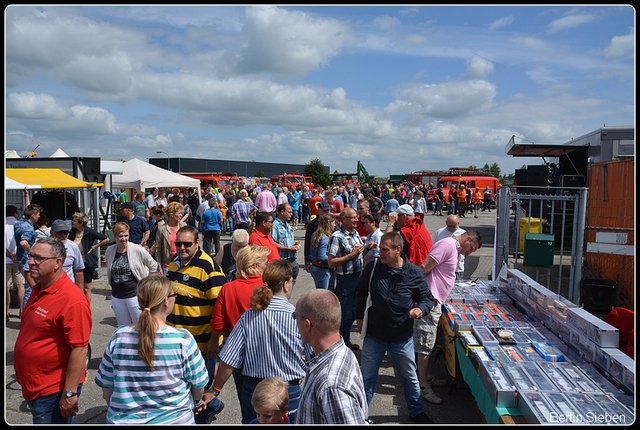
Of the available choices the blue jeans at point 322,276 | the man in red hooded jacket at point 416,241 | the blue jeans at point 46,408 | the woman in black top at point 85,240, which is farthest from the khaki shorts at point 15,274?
the man in red hooded jacket at point 416,241

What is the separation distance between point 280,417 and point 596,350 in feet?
8.40

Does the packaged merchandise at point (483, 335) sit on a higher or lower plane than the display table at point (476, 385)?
higher

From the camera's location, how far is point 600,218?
820 centimetres

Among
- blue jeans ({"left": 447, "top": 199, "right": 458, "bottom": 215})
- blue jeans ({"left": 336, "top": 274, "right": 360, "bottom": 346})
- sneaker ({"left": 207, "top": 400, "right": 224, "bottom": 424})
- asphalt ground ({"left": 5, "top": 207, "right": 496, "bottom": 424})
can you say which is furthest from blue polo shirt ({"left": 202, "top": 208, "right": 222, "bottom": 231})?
blue jeans ({"left": 447, "top": 199, "right": 458, "bottom": 215})

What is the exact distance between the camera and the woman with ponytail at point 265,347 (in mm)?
2689

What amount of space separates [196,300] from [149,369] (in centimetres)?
124

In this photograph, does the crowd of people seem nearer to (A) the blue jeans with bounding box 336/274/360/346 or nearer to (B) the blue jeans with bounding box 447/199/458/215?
(A) the blue jeans with bounding box 336/274/360/346

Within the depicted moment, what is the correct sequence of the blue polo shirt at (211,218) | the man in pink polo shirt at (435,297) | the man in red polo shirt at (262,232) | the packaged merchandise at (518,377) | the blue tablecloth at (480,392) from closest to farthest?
the blue tablecloth at (480,392) → the packaged merchandise at (518,377) → the man in pink polo shirt at (435,297) → the man in red polo shirt at (262,232) → the blue polo shirt at (211,218)

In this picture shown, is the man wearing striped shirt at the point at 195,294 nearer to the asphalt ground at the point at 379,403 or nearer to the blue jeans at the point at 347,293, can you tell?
the asphalt ground at the point at 379,403

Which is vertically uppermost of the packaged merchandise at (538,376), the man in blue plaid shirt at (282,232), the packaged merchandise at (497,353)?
the man in blue plaid shirt at (282,232)

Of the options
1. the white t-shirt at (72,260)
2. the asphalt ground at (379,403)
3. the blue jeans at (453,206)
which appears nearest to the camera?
the asphalt ground at (379,403)

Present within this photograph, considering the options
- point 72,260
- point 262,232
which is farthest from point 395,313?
point 72,260

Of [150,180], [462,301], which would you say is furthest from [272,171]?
[462,301]

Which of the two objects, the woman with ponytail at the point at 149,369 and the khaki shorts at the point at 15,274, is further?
the khaki shorts at the point at 15,274
